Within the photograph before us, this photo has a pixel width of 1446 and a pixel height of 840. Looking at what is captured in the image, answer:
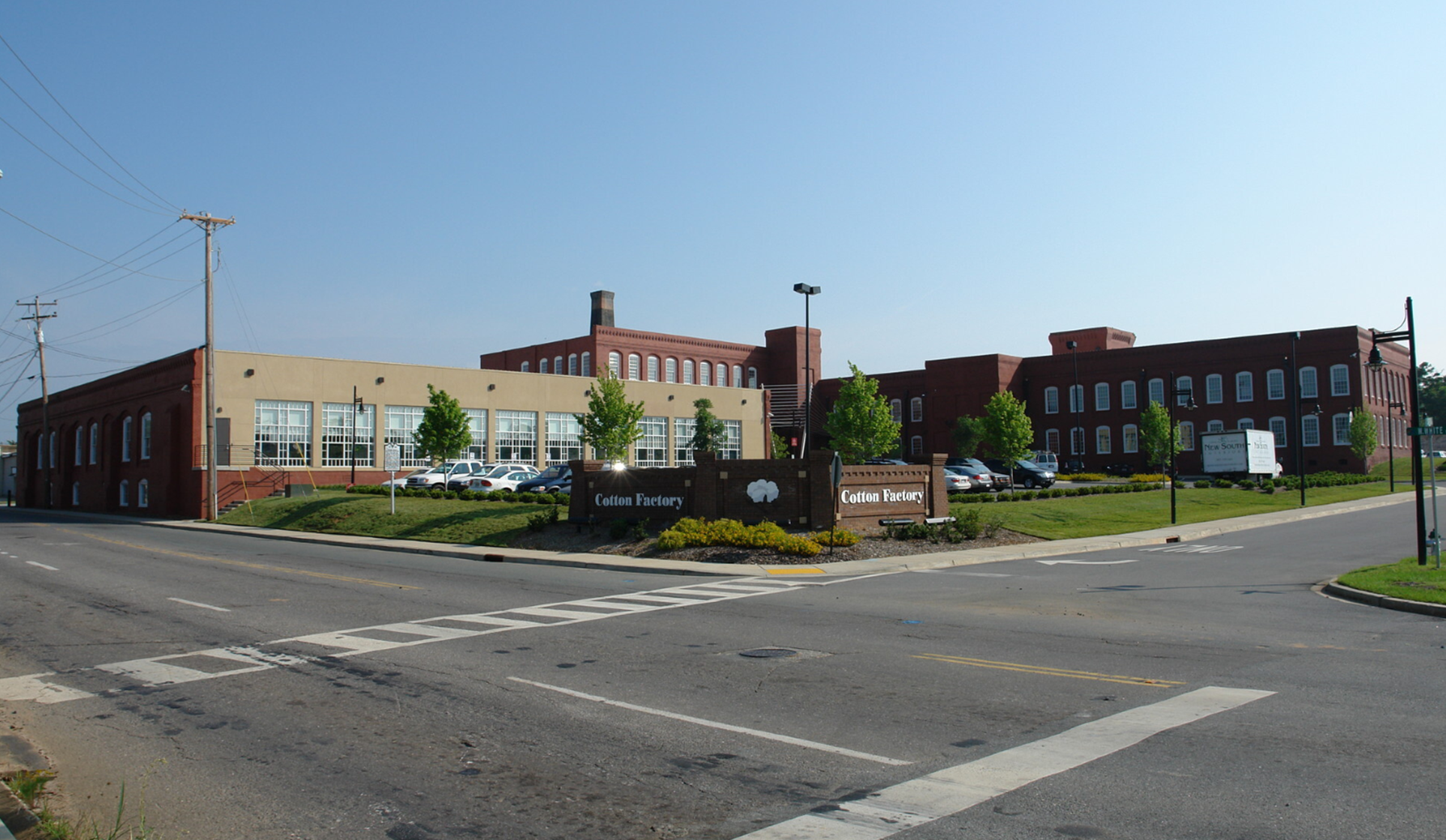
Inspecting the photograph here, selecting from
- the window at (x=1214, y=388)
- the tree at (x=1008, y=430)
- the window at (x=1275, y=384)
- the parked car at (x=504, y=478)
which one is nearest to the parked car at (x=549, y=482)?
the parked car at (x=504, y=478)

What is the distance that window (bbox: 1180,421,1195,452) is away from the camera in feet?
241

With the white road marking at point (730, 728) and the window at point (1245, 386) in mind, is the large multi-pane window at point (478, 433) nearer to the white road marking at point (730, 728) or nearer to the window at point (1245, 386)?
the white road marking at point (730, 728)

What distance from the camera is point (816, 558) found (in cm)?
2147

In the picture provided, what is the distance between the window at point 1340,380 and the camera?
67.1 metres

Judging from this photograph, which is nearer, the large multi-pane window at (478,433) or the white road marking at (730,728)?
the white road marking at (730,728)

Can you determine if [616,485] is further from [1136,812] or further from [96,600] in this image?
[1136,812]

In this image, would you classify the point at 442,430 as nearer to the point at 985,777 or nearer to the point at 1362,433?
the point at 985,777

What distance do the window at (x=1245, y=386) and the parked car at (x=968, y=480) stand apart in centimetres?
3646

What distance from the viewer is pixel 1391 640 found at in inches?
418

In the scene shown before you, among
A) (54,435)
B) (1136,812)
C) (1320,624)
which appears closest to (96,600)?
(1136,812)

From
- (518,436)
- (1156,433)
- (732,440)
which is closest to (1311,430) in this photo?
(1156,433)

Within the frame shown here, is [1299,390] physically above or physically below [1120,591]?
above

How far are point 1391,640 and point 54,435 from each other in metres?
74.4

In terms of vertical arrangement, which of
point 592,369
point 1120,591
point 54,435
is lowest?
point 1120,591
